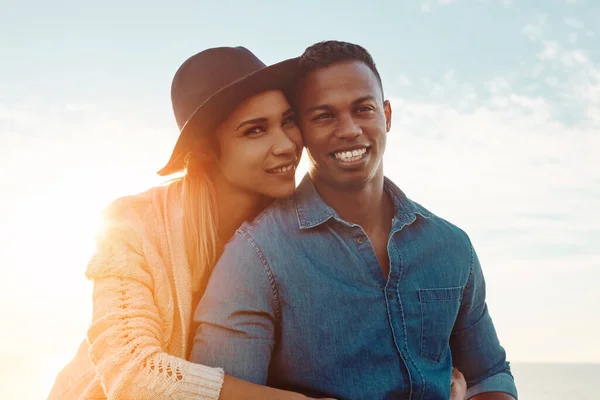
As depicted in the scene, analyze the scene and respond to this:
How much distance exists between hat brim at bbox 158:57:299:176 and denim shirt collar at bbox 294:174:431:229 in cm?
49

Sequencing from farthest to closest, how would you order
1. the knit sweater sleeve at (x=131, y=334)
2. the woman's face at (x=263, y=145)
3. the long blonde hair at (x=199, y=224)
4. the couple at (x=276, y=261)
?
the woman's face at (x=263, y=145), the long blonde hair at (x=199, y=224), the couple at (x=276, y=261), the knit sweater sleeve at (x=131, y=334)

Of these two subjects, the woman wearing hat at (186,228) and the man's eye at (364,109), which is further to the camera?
the man's eye at (364,109)

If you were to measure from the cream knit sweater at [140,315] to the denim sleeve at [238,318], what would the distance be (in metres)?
0.09

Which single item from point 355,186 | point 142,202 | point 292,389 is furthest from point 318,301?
point 142,202

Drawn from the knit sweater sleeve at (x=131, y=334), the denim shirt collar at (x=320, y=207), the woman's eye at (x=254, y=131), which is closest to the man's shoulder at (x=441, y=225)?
the denim shirt collar at (x=320, y=207)

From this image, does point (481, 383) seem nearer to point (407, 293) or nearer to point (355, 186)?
point (407, 293)

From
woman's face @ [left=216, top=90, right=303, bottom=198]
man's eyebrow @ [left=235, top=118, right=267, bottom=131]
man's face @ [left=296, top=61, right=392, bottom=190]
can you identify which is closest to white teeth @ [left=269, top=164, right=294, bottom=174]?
woman's face @ [left=216, top=90, right=303, bottom=198]

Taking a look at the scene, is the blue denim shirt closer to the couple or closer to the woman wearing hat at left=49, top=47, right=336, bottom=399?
the couple

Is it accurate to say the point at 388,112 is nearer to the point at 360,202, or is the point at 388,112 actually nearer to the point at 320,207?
the point at 360,202

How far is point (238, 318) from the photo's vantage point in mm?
2646

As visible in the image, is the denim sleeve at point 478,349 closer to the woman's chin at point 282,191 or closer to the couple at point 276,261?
the couple at point 276,261

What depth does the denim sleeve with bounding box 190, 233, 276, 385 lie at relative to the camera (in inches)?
103

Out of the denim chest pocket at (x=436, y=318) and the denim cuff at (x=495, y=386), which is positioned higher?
the denim chest pocket at (x=436, y=318)

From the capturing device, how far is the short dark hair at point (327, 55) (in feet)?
9.99
